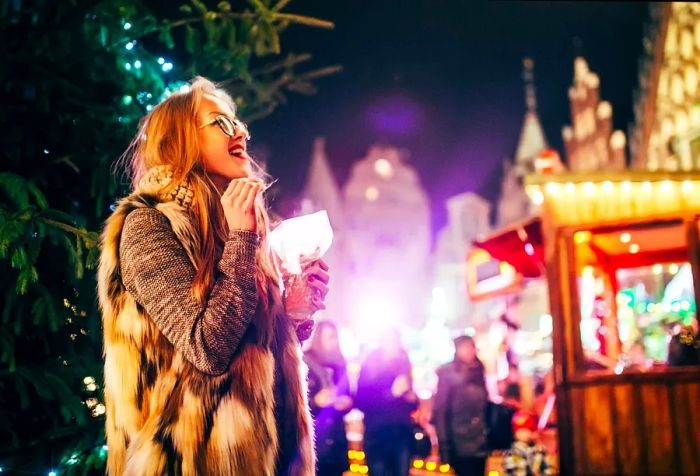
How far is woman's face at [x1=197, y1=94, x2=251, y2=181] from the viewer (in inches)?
77.4

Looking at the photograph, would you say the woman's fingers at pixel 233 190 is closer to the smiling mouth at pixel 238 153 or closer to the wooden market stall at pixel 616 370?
the smiling mouth at pixel 238 153

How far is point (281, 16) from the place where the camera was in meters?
4.35

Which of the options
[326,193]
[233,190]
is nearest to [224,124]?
[233,190]

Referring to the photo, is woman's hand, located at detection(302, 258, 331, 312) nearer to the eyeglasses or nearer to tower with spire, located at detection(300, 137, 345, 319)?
the eyeglasses

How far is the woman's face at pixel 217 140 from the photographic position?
6.45 feet

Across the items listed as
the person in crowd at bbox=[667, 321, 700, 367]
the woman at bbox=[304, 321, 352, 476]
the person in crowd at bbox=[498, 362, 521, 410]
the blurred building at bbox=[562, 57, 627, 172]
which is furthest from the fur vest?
the blurred building at bbox=[562, 57, 627, 172]

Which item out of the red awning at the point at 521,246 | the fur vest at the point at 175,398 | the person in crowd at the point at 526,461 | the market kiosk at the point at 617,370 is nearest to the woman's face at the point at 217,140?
the fur vest at the point at 175,398

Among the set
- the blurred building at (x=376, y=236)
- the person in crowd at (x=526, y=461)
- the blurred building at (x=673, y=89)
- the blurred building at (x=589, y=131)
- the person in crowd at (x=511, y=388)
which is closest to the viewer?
the person in crowd at (x=526, y=461)

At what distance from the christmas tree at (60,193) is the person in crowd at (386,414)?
4.28 m

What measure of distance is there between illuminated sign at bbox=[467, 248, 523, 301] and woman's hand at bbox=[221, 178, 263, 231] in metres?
10.5

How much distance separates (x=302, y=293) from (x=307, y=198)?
58.9 m

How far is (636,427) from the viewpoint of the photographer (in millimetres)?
7320

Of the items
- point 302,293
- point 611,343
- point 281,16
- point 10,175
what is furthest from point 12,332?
point 611,343

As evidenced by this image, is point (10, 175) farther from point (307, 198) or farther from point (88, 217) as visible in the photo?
point (307, 198)
